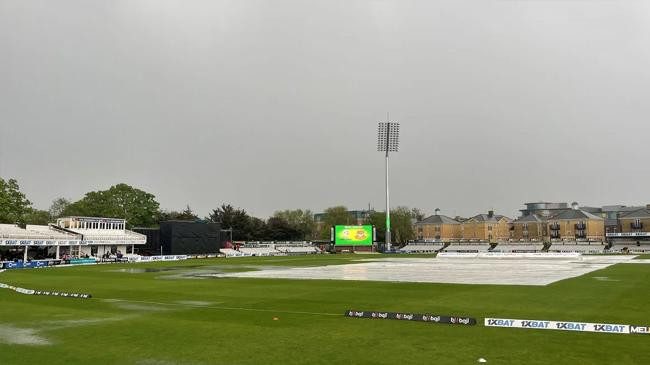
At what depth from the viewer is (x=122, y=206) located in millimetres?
114188

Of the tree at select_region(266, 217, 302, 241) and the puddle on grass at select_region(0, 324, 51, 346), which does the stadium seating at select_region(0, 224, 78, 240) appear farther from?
the tree at select_region(266, 217, 302, 241)

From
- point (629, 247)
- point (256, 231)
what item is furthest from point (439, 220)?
point (256, 231)

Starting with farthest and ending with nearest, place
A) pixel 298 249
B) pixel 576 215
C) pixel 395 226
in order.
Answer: pixel 395 226, pixel 576 215, pixel 298 249

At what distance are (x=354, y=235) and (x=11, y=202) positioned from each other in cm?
6106

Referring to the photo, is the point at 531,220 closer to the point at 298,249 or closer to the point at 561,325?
the point at 298,249

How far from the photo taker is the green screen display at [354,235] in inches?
4146

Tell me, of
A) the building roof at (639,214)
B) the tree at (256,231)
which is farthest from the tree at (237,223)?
the building roof at (639,214)

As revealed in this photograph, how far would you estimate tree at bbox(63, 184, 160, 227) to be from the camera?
363 ft

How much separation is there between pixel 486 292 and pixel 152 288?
19033mm

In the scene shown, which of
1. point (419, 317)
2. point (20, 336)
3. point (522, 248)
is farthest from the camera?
point (522, 248)

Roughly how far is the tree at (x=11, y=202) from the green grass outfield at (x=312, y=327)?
57.5 metres

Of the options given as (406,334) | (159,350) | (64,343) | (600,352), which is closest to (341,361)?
(406,334)

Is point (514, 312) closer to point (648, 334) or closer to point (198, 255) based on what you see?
point (648, 334)

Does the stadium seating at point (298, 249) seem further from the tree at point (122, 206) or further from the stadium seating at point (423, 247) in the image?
the tree at point (122, 206)
